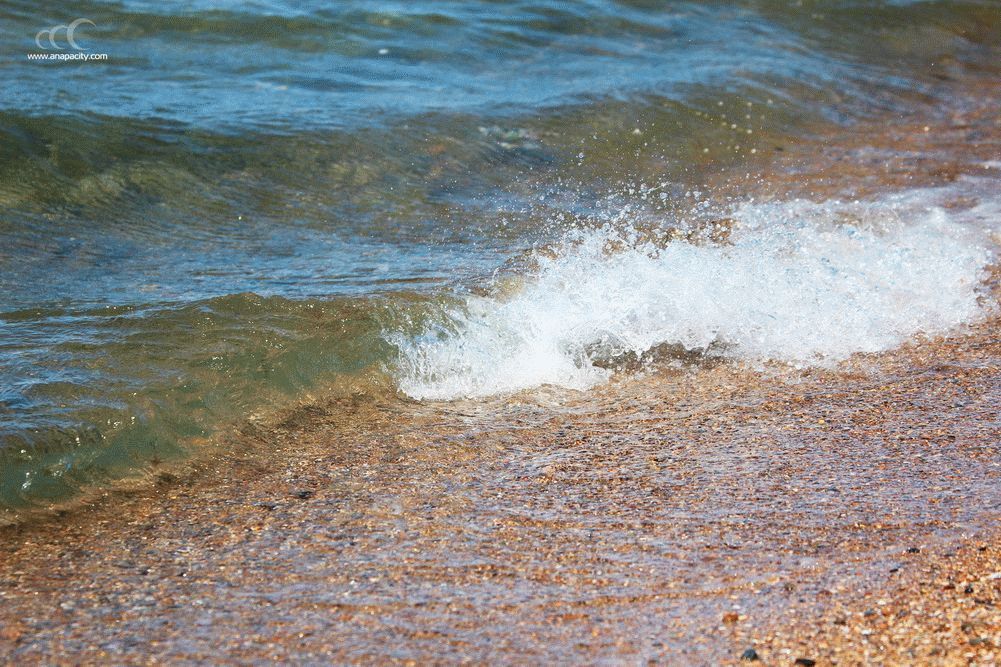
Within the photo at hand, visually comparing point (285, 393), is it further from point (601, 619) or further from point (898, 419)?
point (898, 419)

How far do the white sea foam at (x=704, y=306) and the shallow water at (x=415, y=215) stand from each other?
2 cm

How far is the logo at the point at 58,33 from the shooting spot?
7840mm

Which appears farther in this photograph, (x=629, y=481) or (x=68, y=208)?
(x=68, y=208)

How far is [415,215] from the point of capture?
5945 millimetres

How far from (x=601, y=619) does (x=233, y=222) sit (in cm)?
387

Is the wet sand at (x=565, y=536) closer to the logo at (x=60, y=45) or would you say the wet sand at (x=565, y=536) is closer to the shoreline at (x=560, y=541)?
the shoreline at (x=560, y=541)

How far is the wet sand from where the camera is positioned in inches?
98.1

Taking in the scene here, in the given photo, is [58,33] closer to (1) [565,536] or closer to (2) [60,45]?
(2) [60,45]

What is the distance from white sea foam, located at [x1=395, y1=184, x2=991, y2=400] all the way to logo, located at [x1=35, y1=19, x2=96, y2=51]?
15.6ft

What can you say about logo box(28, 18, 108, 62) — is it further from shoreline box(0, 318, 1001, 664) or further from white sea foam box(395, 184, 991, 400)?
shoreline box(0, 318, 1001, 664)

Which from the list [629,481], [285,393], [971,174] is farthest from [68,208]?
[971,174]

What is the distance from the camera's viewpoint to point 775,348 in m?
4.38

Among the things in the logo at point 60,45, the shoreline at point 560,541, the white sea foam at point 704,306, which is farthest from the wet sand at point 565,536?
the logo at point 60,45

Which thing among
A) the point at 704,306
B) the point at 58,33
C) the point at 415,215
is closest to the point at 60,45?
the point at 58,33
